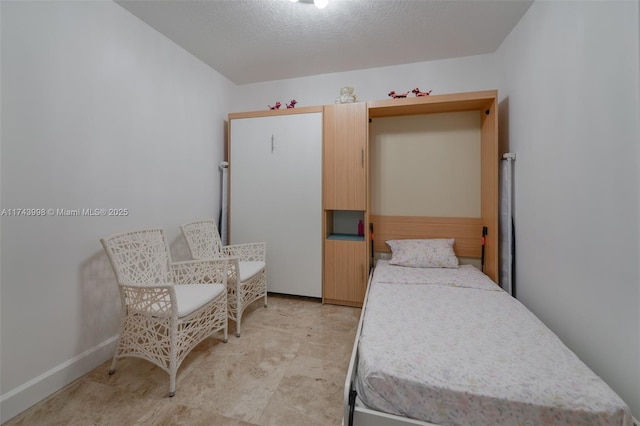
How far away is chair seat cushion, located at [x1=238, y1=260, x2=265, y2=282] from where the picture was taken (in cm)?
227

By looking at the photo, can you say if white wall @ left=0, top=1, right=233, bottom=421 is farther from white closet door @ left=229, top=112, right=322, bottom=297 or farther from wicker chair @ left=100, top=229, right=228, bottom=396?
white closet door @ left=229, top=112, right=322, bottom=297

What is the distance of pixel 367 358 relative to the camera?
1.14 m

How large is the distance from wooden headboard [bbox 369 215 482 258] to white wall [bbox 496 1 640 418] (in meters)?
0.59

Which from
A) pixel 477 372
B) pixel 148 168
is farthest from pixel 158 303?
pixel 477 372

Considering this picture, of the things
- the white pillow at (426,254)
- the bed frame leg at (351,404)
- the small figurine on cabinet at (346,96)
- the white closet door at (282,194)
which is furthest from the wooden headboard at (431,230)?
the bed frame leg at (351,404)

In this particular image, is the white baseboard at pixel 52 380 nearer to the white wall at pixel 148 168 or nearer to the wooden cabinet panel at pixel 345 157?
the white wall at pixel 148 168

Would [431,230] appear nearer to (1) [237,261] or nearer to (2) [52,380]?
(1) [237,261]

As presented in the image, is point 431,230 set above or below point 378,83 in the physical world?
below

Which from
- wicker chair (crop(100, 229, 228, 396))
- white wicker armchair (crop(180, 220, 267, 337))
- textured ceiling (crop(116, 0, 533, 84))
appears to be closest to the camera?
wicker chair (crop(100, 229, 228, 396))

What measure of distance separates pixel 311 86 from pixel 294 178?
1.19 m

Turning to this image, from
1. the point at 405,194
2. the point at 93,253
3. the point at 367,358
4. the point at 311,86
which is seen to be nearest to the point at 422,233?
the point at 405,194

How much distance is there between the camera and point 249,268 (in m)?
2.44

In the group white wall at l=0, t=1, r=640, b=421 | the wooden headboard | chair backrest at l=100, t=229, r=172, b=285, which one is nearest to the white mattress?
white wall at l=0, t=1, r=640, b=421

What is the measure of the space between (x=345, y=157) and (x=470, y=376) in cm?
207
